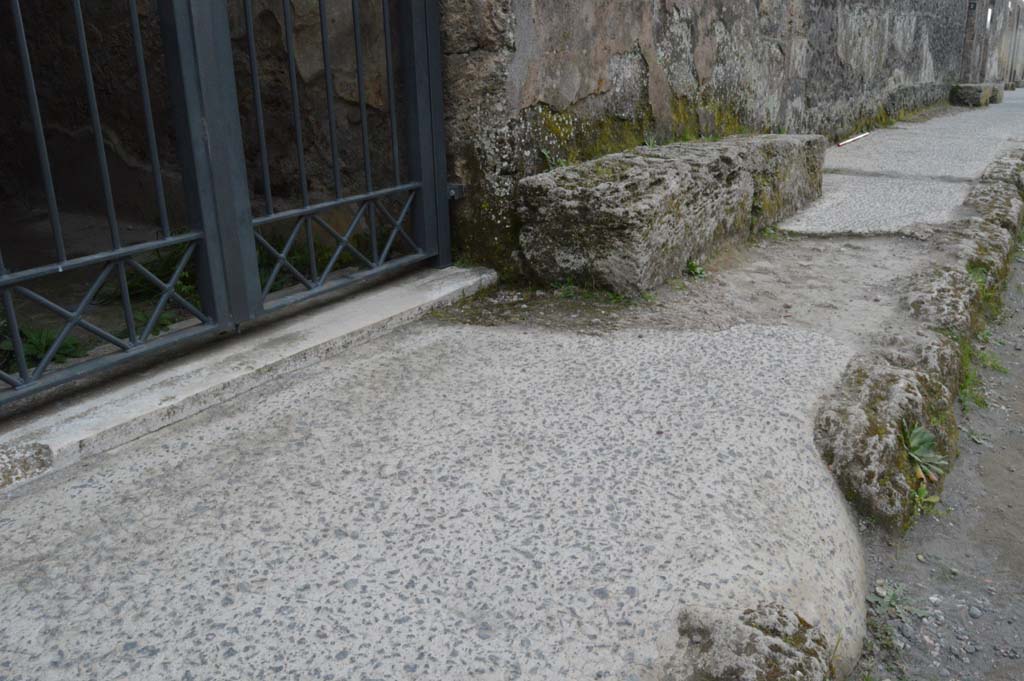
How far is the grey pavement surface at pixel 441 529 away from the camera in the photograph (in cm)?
123

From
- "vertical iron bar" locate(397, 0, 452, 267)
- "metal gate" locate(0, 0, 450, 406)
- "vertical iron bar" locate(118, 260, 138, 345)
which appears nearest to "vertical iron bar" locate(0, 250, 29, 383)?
"metal gate" locate(0, 0, 450, 406)

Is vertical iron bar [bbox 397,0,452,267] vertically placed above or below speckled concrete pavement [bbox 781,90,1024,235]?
above

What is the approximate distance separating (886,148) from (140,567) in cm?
579

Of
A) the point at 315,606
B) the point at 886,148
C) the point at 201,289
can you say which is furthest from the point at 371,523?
the point at 886,148

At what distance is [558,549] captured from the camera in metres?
1.42

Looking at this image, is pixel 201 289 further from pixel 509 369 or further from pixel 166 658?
pixel 166 658

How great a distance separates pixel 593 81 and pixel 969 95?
28.8 ft

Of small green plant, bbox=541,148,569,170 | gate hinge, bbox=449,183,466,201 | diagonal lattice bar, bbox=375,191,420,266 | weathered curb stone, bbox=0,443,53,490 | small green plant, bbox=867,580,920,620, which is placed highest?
small green plant, bbox=541,148,569,170

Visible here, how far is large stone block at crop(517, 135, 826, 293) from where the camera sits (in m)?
2.57

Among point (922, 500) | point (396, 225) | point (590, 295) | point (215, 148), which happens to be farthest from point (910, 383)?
point (215, 148)

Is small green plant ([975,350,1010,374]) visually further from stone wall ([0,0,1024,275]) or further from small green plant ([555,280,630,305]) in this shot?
stone wall ([0,0,1024,275])

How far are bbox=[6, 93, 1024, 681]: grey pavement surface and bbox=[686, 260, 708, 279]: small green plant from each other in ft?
2.39

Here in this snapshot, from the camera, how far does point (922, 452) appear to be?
191cm

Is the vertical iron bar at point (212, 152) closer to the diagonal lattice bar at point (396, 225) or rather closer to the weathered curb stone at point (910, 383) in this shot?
the diagonal lattice bar at point (396, 225)
